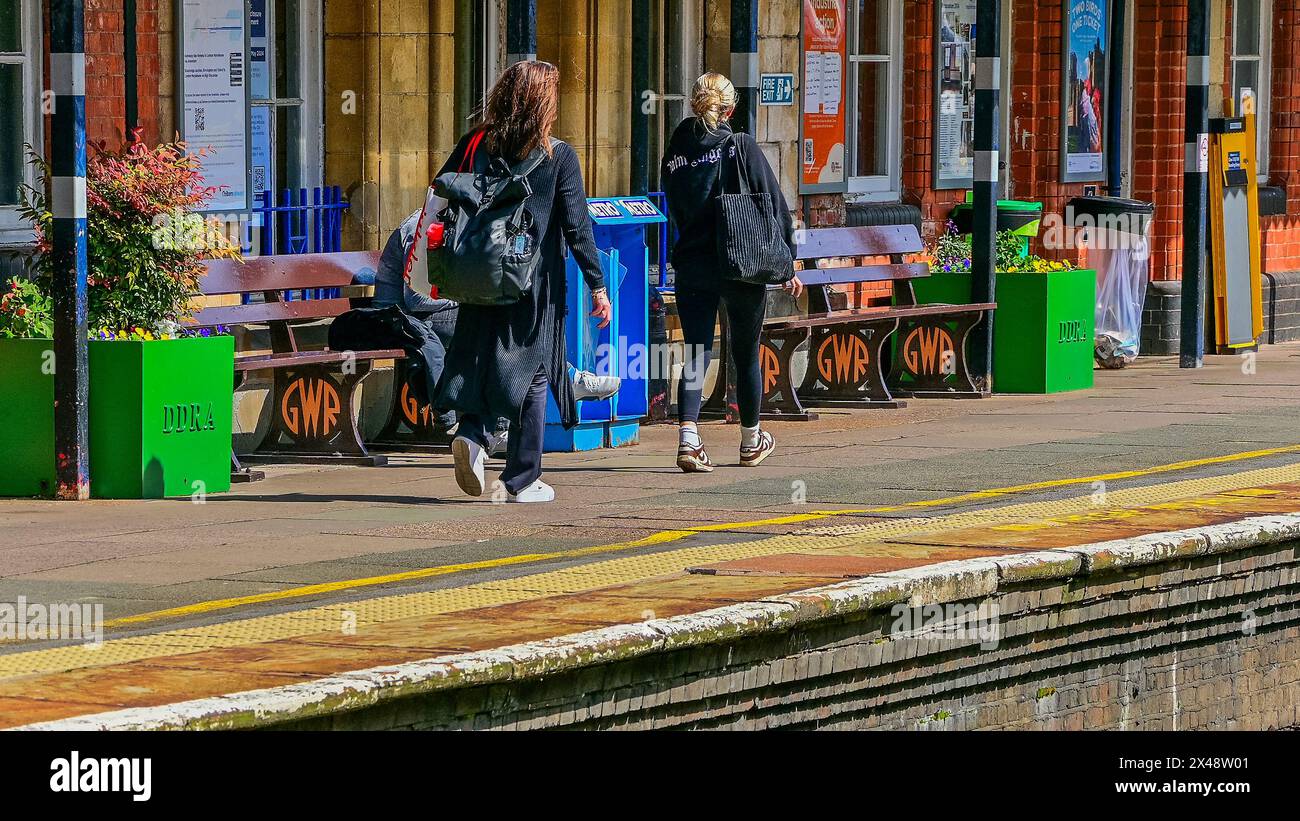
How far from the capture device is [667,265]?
16141 mm

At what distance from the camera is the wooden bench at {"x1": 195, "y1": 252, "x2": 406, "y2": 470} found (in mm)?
11281

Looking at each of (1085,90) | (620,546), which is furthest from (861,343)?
(1085,90)

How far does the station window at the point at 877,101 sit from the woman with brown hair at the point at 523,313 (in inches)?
318

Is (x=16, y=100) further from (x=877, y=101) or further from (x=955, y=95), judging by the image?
(x=955, y=95)

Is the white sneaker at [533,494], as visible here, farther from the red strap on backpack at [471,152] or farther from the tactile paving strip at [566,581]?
the tactile paving strip at [566,581]

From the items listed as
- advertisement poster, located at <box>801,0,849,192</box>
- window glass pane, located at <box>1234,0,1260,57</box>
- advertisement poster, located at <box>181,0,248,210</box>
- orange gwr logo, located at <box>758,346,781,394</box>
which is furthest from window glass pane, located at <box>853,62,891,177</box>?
advertisement poster, located at <box>181,0,248,210</box>

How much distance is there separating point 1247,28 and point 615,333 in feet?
39.0

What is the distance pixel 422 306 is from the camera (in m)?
11.6

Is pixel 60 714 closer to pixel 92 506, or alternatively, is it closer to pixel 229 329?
pixel 92 506

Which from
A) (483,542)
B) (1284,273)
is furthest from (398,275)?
(1284,273)

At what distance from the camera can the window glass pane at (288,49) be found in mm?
12992

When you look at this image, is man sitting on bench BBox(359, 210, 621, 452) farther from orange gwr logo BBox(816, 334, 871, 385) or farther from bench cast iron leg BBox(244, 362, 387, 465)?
orange gwr logo BBox(816, 334, 871, 385)
